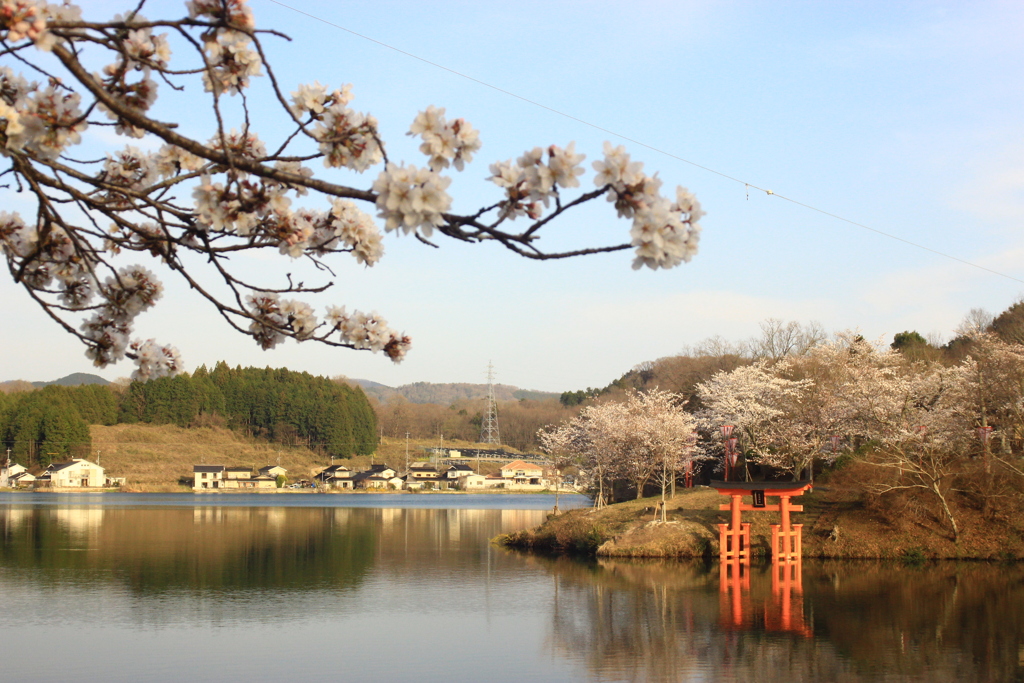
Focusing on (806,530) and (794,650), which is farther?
(806,530)

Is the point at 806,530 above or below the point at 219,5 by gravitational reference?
below

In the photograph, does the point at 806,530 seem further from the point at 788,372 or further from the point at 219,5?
the point at 219,5

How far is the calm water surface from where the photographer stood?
12.3 meters

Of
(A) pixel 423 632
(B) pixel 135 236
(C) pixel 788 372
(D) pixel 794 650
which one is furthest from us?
(C) pixel 788 372

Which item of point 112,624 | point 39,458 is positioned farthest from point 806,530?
point 39,458

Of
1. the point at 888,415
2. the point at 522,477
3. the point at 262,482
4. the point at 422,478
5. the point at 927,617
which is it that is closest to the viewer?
the point at 927,617

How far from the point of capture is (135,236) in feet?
15.2

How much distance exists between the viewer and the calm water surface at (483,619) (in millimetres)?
12305

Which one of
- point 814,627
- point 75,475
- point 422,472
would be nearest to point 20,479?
point 75,475

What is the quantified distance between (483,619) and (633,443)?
1540 cm

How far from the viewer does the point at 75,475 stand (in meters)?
80.1

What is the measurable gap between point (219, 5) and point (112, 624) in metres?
14.6

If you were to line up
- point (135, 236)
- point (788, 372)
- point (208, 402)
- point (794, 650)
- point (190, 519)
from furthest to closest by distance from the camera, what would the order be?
1. point (208, 402)
2. point (190, 519)
3. point (788, 372)
4. point (794, 650)
5. point (135, 236)

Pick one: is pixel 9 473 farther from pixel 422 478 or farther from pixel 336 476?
pixel 422 478
